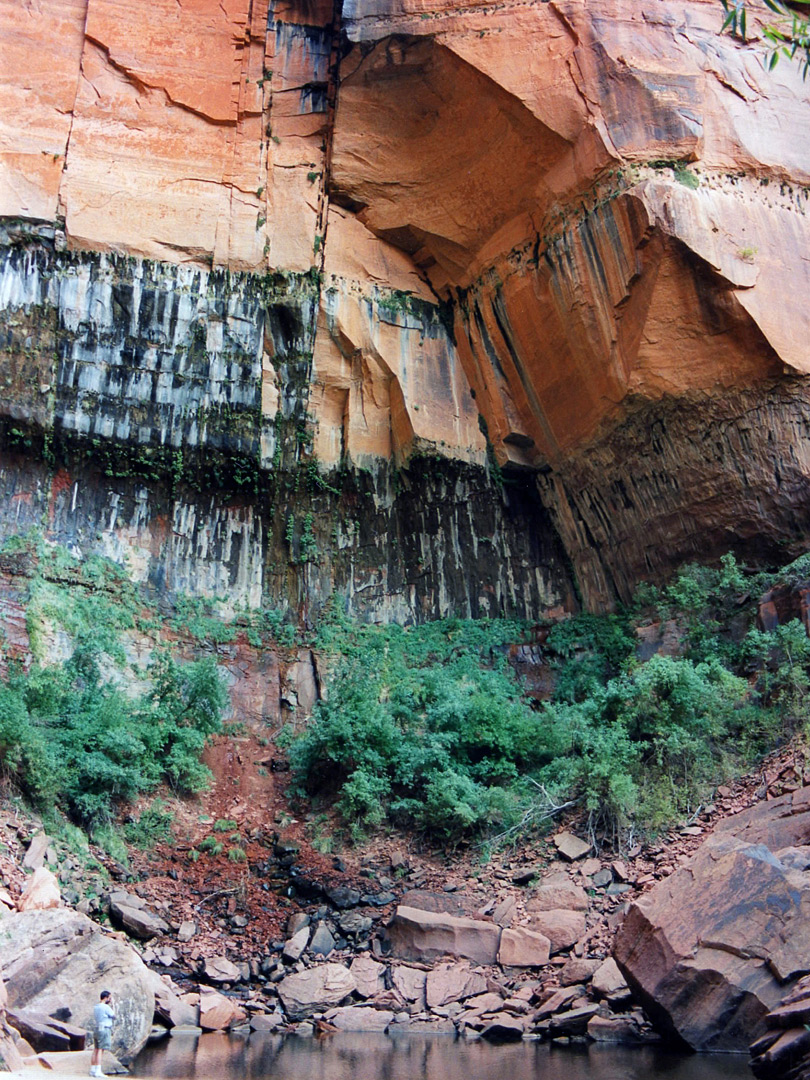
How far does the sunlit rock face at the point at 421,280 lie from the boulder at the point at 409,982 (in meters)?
8.82

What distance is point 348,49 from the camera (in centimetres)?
→ 1802

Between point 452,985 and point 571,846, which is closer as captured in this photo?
point 452,985

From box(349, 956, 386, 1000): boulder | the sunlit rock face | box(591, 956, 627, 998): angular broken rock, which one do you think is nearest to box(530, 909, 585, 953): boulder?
box(591, 956, 627, 998): angular broken rock

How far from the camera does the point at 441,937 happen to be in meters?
10.7

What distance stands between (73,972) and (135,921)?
8.89 feet

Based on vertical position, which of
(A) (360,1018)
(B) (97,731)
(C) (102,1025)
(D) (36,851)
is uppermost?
(B) (97,731)

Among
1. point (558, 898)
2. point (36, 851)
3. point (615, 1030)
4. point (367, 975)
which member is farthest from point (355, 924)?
point (615, 1030)

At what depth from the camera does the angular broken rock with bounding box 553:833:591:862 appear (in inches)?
456

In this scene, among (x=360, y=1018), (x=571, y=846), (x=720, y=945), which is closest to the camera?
(x=720, y=945)

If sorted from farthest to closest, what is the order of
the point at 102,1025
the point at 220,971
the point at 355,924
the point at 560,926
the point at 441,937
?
the point at 355,924 < the point at 220,971 < the point at 441,937 < the point at 560,926 < the point at 102,1025

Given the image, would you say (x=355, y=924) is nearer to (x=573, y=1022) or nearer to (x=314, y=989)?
(x=314, y=989)

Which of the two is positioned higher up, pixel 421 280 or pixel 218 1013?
pixel 421 280

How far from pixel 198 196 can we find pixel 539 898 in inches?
562

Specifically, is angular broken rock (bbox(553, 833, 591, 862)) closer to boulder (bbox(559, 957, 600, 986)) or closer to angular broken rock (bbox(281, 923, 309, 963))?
boulder (bbox(559, 957, 600, 986))
